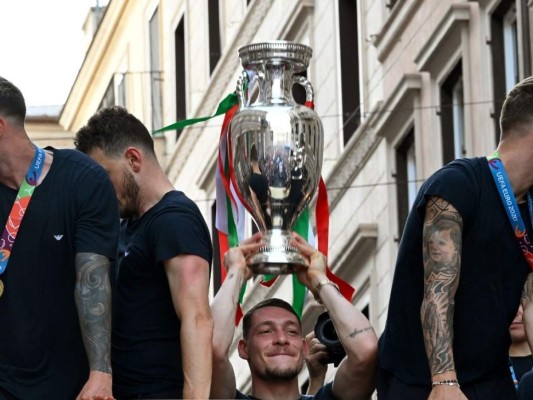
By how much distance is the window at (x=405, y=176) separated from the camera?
2717cm

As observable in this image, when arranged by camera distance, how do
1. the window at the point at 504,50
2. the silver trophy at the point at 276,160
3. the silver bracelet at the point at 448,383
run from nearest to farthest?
the silver bracelet at the point at 448,383 < the silver trophy at the point at 276,160 < the window at the point at 504,50

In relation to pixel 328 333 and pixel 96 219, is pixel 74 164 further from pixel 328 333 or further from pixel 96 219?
pixel 328 333

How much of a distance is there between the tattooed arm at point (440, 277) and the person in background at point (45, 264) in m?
1.55

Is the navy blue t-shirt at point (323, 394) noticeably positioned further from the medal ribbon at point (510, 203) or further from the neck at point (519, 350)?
the medal ribbon at point (510, 203)

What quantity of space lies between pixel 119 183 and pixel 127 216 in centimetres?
19

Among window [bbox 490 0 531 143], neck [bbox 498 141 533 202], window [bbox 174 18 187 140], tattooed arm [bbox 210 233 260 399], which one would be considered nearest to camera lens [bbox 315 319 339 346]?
tattooed arm [bbox 210 233 260 399]

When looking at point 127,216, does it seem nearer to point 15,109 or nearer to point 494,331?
point 15,109

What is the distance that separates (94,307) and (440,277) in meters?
1.69

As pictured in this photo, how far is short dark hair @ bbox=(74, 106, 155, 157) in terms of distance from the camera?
42.8 feet

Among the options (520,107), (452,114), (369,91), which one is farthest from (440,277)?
(369,91)

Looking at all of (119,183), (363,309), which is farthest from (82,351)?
(363,309)

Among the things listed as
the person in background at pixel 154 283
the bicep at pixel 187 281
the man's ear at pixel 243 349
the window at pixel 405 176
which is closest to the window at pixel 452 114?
the window at pixel 405 176

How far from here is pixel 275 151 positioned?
13.6 meters

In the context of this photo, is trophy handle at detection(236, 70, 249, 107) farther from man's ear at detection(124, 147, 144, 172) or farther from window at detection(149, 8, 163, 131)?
window at detection(149, 8, 163, 131)
